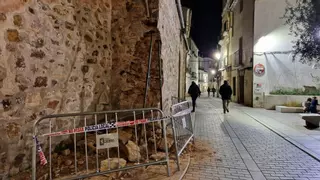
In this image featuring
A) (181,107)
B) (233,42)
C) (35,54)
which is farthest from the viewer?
(233,42)

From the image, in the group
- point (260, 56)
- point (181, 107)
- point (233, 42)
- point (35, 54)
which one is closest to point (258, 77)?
point (260, 56)

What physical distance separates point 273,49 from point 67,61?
1363 cm

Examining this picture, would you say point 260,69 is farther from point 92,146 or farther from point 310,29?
point 92,146

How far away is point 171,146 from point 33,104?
8.27 ft

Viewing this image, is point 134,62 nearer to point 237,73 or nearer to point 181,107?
point 181,107

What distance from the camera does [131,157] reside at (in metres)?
3.87

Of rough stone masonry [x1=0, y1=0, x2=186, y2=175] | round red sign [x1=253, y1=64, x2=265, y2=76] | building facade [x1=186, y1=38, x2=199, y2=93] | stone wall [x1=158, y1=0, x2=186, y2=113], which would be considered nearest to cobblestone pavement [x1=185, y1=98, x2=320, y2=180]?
stone wall [x1=158, y1=0, x2=186, y2=113]

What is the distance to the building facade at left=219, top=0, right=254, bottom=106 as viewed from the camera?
15.8 metres

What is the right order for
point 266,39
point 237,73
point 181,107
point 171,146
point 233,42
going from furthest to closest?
point 233,42
point 237,73
point 266,39
point 181,107
point 171,146

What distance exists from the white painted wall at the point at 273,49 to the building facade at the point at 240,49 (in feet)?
2.15

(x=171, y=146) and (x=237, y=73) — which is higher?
(x=237, y=73)

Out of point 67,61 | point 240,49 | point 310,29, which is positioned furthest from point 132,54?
A: point 240,49

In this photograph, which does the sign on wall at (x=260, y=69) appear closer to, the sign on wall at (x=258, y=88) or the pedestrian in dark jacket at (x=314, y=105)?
the sign on wall at (x=258, y=88)

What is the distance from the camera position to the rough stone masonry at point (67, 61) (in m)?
3.12
